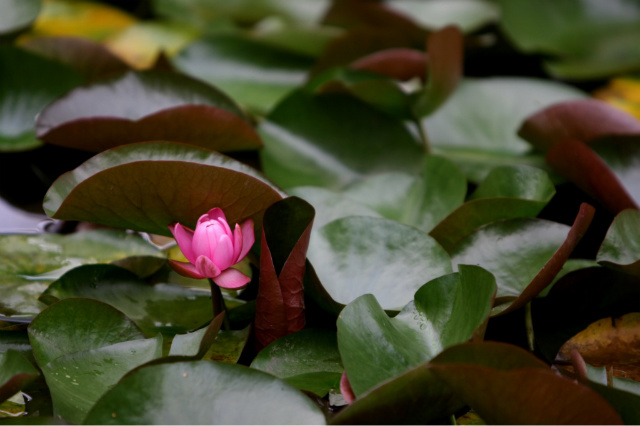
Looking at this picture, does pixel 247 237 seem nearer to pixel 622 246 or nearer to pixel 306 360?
pixel 306 360

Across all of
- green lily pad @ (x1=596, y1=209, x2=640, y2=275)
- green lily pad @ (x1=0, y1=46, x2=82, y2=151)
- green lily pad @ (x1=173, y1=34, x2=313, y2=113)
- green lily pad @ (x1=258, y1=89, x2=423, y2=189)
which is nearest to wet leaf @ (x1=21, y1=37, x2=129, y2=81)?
green lily pad @ (x1=0, y1=46, x2=82, y2=151)

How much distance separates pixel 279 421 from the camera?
55cm

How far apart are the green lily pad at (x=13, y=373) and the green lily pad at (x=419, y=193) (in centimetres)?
50

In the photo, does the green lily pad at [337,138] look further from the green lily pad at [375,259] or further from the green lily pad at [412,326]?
the green lily pad at [412,326]

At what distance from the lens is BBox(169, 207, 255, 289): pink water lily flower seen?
63 centimetres

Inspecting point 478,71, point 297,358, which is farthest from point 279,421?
point 478,71

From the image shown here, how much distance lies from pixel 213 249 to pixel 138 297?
0.66 ft

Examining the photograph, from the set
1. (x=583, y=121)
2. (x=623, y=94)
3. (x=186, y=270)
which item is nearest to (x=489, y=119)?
(x=583, y=121)

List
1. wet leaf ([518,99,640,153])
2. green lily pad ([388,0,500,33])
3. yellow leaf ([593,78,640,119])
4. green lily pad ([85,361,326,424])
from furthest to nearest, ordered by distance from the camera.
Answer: green lily pad ([388,0,500,33])
yellow leaf ([593,78,640,119])
wet leaf ([518,99,640,153])
green lily pad ([85,361,326,424])

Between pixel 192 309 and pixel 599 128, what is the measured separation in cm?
70

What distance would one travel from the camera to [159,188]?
2.18ft

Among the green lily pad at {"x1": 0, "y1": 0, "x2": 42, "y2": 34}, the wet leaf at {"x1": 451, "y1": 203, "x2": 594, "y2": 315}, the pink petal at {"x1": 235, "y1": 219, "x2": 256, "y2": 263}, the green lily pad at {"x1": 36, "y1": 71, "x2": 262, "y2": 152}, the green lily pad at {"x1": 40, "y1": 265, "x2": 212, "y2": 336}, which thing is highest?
the green lily pad at {"x1": 0, "y1": 0, "x2": 42, "y2": 34}

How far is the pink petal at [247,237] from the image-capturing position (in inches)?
26.1

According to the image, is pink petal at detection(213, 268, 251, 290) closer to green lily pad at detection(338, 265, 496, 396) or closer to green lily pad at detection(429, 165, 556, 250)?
green lily pad at detection(338, 265, 496, 396)
